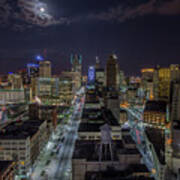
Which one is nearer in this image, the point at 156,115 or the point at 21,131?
the point at 21,131

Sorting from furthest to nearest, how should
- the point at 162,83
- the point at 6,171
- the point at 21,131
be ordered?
the point at 162,83
the point at 21,131
the point at 6,171

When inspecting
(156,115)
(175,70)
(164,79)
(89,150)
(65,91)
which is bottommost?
(89,150)

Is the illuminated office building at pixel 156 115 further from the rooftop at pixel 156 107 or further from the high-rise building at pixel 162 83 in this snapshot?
the high-rise building at pixel 162 83

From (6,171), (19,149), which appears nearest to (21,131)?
(19,149)

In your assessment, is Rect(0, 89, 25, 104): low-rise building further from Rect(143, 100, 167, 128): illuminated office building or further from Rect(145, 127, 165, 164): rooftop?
Rect(145, 127, 165, 164): rooftop

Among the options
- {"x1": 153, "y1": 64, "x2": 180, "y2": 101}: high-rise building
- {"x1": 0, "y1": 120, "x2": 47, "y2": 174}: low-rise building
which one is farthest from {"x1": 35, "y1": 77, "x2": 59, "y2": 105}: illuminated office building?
{"x1": 0, "y1": 120, "x2": 47, "y2": 174}: low-rise building

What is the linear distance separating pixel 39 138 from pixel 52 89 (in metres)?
99.2

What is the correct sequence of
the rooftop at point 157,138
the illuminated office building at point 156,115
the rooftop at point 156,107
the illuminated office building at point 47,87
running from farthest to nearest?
the illuminated office building at point 47,87 → the rooftop at point 156,107 → the illuminated office building at point 156,115 → the rooftop at point 157,138

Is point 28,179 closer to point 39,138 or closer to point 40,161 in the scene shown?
point 40,161

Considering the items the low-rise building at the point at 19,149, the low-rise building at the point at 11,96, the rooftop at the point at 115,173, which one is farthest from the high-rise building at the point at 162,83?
the low-rise building at the point at 11,96

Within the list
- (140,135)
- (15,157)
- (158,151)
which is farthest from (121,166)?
(140,135)

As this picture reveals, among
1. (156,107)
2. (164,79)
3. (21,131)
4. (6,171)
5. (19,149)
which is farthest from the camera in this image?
(164,79)

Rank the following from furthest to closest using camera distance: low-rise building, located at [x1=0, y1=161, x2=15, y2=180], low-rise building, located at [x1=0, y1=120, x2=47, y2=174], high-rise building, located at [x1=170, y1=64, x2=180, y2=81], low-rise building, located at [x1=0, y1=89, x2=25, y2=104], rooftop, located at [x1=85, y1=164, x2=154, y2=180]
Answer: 1. low-rise building, located at [x1=0, y1=89, x2=25, y2=104]
2. high-rise building, located at [x1=170, y1=64, x2=180, y2=81]
3. low-rise building, located at [x1=0, y1=120, x2=47, y2=174]
4. rooftop, located at [x1=85, y1=164, x2=154, y2=180]
5. low-rise building, located at [x1=0, y1=161, x2=15, y2=180]

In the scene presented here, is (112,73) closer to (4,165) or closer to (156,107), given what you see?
(156,107)
